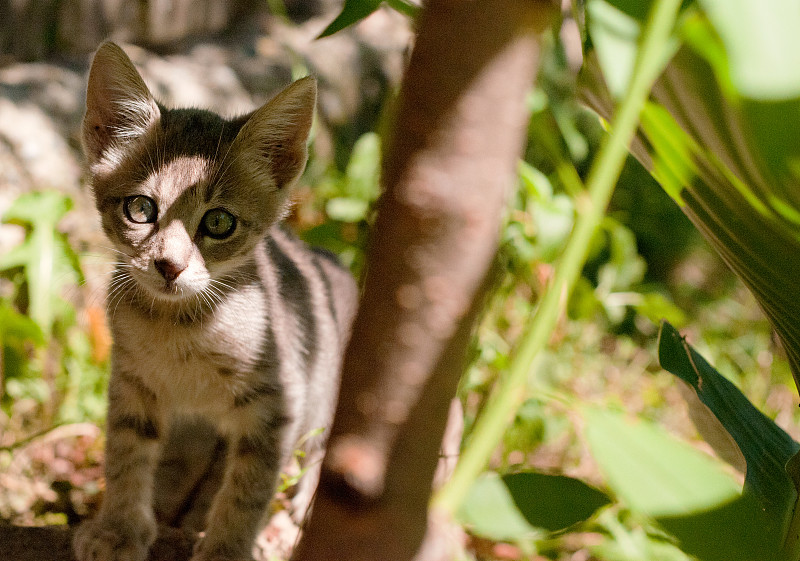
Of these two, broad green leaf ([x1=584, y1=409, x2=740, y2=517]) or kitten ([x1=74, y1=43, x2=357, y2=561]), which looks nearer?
broad green leaf ([x1=584, y1=409, x2=740, y2=517])

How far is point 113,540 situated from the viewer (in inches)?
55.4

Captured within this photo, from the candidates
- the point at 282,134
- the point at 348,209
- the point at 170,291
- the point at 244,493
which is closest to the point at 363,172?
the point at 348,209

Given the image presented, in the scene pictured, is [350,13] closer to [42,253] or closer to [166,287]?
[166,287]

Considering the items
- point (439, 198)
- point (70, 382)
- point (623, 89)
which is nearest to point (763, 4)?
point (623, 89)

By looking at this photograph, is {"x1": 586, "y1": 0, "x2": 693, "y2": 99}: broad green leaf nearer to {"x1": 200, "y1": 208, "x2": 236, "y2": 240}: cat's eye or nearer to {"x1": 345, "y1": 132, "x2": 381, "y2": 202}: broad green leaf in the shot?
{"x1": 200, "y1": 208, "x2": 236, "y2": 240}: cat's eye

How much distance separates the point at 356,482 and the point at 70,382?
2.06 metres

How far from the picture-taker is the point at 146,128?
5.12 feet

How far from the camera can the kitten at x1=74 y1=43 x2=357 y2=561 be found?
4.78ft

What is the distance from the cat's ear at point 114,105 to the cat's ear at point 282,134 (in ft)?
0.77

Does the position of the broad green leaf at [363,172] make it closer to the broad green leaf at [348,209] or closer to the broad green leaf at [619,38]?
the broad green leaf at [348,209]

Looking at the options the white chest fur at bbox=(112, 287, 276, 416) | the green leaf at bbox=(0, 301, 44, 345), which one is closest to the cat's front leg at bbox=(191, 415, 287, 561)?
the white chest fur at bbox=(112, 287, 276, 416)

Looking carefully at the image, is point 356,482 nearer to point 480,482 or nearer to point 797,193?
point 480,482

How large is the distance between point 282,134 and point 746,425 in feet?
3.55

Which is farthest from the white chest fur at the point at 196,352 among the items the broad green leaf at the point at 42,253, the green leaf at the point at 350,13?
the green leaf at the point at 350,13
